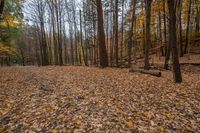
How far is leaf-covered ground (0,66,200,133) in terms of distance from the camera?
4.43 meters

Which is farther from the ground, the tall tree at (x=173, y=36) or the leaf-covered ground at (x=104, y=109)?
the tall tree at (x=173, y=36)

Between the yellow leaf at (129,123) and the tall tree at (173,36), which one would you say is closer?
the yellow leaf at (129,123)

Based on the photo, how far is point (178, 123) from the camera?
4.47 meters

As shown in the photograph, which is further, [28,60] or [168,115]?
[28,60]

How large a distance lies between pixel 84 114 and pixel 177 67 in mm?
5466

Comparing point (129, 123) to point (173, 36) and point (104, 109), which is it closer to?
point (104, 109)

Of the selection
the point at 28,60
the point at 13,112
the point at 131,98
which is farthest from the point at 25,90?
the point at 28,60

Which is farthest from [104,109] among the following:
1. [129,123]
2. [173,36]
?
[173,36]

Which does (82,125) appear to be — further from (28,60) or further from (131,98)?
(28,60)

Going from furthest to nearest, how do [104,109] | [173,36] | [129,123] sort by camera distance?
[173,36]
[104,109]
[129,123]

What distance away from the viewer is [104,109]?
17.6 feet

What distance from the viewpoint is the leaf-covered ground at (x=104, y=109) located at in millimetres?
4426

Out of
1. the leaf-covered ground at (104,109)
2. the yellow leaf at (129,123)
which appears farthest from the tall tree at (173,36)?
the yellow leaf at (129,123)

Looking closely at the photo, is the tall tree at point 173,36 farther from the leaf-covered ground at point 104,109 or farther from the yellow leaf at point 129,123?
the yellow leaf at point 129,123
